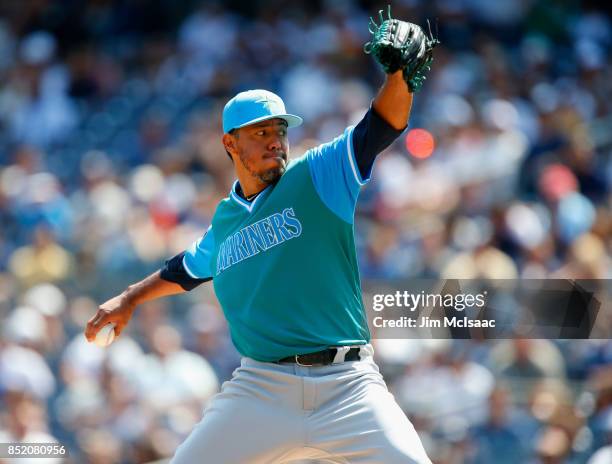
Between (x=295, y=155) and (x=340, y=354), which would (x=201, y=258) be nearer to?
(x=340, y=354)

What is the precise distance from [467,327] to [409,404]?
0.73 meters

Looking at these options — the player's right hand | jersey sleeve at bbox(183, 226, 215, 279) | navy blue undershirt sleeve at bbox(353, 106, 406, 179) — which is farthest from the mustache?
the player's right hand

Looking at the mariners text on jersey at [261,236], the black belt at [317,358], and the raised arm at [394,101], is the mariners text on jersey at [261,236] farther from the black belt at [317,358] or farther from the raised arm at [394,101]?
the raised arm at [394,101]

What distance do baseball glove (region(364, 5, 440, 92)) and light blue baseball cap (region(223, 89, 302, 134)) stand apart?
→ 0.54 metres

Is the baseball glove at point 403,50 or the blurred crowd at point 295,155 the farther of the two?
the blurred crowd at point 295,155

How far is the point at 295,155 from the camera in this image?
30.2 ft

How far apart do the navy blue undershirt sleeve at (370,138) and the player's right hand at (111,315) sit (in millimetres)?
1362

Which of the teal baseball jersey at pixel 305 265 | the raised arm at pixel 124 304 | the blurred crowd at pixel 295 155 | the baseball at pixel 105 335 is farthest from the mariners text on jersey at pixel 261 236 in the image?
the blurred crowd at pixel 295 155

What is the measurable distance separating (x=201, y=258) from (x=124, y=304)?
402 mm

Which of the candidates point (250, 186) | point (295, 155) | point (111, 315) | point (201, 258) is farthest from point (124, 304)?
point (295, 155)

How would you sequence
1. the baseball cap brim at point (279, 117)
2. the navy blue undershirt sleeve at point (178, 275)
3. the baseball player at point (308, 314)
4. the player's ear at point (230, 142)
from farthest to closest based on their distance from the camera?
the navy blue undershirt sleeve at point (178, 275) < the player's ear at point (230, 142) < the baseball cap brim at point (279, 117) < the baseball player at point (308, 314)

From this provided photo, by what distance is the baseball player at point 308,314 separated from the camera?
12.6 ft

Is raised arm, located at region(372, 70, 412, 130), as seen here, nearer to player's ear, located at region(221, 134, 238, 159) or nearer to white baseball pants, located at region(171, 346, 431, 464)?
player's ear, located at region(221, 134, 238, 159)

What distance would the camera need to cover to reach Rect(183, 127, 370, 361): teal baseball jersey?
13.2 ft
